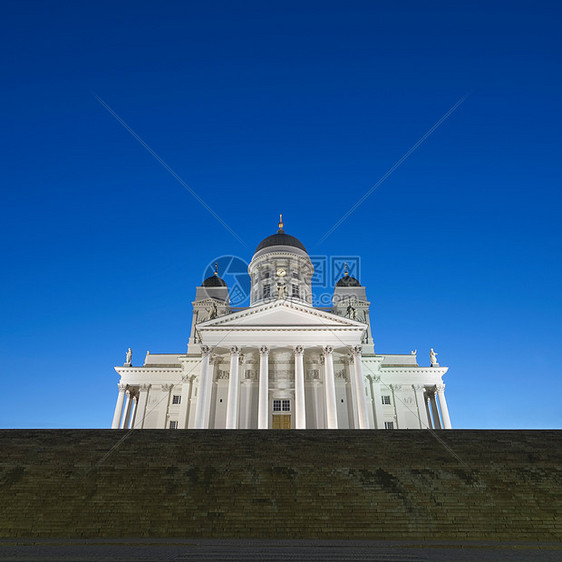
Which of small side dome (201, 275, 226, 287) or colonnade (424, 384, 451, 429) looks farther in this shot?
small side dome (201, 275, 226, 287)

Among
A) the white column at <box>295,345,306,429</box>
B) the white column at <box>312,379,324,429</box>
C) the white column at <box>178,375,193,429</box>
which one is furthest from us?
the white column at <box>178,375,193,429</box>

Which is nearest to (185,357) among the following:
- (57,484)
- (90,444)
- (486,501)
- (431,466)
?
(90,444)

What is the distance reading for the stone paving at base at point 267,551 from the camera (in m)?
8.08

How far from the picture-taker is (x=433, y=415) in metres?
37.7

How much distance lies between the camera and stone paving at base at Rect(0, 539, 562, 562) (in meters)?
8.08

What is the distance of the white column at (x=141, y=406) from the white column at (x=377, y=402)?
1966 centimetres

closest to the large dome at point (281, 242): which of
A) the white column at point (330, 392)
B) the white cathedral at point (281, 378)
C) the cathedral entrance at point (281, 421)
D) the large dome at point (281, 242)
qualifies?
the large dome at point (281, 242)

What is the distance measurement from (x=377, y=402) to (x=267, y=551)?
27576mm

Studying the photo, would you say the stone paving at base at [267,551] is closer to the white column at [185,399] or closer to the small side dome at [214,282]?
the white column at [185,399]

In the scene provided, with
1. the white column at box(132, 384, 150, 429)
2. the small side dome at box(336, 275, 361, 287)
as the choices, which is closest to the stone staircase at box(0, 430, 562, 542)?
the white column at box(132, 384, 150, 429)

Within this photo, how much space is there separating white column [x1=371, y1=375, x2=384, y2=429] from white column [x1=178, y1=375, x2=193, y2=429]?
15.4 metres

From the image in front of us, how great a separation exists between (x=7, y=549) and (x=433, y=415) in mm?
35515

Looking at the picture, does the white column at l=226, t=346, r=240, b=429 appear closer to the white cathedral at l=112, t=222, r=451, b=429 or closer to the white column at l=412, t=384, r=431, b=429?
the white cathedral at l=112, t=222, r=451, b=429

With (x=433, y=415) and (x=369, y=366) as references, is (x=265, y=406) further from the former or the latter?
(x=433, y=415)
